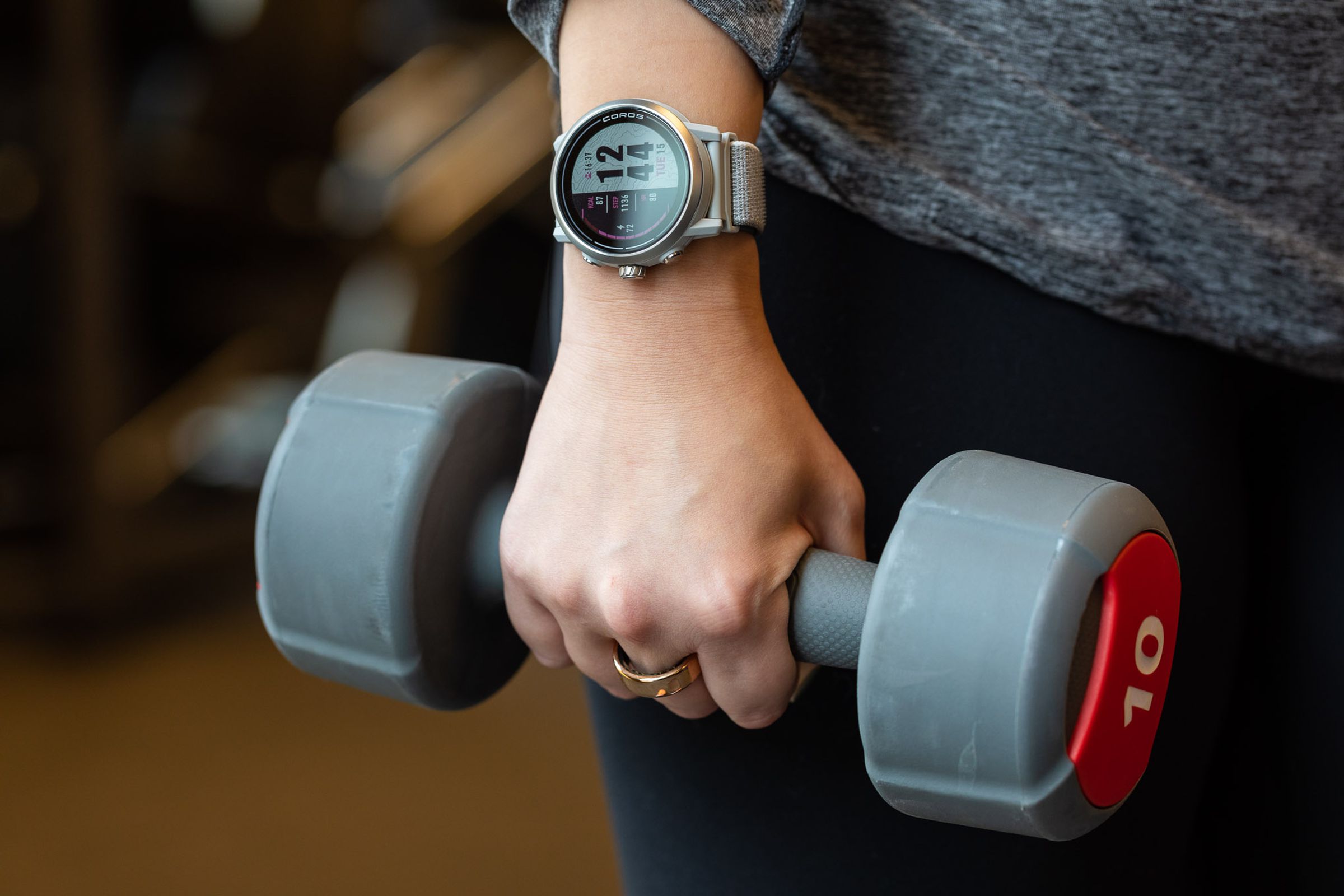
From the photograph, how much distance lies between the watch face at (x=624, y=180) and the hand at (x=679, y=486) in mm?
21

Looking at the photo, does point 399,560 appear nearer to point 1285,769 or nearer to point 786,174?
point 786,174

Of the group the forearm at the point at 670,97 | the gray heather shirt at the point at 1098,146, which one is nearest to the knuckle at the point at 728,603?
the forearm at the point at 670,97

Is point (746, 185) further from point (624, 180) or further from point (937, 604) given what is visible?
point (937, 604)

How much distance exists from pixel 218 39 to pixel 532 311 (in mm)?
1202

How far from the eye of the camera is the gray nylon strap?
502 mm

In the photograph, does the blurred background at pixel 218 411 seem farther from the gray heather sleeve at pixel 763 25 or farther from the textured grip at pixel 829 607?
the gray heather sleeve at pixel 763 25

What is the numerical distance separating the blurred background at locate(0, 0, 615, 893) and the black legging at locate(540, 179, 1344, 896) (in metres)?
1.07

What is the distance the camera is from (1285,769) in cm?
68

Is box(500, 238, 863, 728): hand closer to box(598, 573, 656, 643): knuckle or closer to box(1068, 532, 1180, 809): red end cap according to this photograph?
box(598, 573, 656, 643): knuckle

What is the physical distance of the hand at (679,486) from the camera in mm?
477

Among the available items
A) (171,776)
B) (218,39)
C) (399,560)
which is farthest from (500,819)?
(218,39)

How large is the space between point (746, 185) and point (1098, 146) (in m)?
0.19

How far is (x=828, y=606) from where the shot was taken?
1.60ft

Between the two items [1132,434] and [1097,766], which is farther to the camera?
[1132,434]
